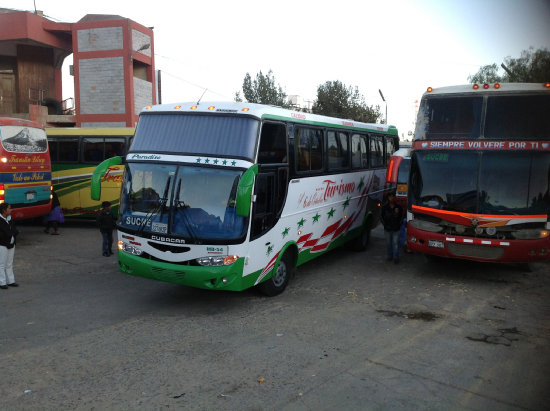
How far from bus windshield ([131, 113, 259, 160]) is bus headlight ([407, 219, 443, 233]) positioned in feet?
14.1

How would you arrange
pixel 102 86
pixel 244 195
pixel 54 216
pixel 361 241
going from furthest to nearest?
pixel 102 86 < pixel 54 216 < pixel 361 241 < pixel 244 195

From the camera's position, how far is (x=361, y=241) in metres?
12.8

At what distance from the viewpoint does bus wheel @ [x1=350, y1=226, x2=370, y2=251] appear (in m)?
12.7

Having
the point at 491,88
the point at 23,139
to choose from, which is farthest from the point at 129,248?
the point at 23,139

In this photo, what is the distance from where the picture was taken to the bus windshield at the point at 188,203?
23.2 ft

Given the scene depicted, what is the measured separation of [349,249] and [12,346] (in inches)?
349

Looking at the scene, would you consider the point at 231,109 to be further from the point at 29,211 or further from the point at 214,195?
the point at 29,211

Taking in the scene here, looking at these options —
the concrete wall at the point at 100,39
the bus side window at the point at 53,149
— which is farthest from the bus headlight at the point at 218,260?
the concrete wall at the point at 100,39

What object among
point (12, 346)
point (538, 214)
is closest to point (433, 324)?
point (538, 214)

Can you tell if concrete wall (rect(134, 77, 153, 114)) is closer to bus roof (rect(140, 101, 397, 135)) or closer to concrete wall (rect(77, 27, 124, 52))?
concrete wall (rect(77, 27, 124, 52))

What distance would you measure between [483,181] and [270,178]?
4.34 m

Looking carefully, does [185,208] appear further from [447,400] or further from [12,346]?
[447,400]

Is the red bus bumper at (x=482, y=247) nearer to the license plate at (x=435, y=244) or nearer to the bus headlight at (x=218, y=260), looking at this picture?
the license plate at (x=435, y=244)

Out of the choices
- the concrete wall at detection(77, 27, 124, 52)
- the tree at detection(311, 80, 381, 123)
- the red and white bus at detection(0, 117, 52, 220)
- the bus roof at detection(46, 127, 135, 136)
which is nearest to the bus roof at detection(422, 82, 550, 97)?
the bus roof at detection(46, 127, 135, 136)
